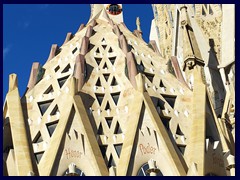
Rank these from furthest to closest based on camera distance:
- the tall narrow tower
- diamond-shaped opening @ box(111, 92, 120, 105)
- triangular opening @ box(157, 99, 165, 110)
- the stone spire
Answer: the stone spire
diamond-shaped opening @ box(111, 92, 120, 105)
triangular opening @ box(157, 99, 165, 110)
the tall narrow tower

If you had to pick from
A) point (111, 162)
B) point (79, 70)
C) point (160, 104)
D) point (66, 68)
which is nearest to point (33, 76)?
point (66, 68)

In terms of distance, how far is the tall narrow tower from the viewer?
677 inches

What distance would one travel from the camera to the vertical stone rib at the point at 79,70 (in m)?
20.0

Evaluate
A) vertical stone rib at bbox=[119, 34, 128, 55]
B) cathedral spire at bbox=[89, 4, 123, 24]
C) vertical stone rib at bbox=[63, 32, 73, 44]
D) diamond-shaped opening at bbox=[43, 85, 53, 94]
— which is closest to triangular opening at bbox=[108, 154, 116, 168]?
diamond-shaped opening at bbox=[43, 85, 53, 94]

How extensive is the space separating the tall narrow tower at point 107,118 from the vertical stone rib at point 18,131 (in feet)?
0.09

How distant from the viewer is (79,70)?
2034cm

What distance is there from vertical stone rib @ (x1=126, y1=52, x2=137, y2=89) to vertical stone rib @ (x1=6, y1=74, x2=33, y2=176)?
3755mm

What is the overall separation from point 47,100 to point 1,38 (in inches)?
183

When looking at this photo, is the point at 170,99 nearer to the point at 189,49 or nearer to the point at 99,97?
the point at 99,97

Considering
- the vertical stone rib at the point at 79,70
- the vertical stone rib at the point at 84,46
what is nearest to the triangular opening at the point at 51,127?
the vertical stone rib at the point at 79,70

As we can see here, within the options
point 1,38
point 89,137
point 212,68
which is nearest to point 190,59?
point 212,68

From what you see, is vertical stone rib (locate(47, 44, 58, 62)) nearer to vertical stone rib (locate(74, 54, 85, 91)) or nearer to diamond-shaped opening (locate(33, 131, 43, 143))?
vertical stone rib (locate(74, 54, 85, 91))

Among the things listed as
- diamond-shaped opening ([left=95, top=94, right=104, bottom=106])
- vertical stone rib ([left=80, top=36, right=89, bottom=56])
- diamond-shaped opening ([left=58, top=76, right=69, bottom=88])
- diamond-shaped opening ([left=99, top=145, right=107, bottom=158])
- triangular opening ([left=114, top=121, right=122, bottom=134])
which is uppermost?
vertical stone rib ([left=80, top=36, right=89, bottom=56])

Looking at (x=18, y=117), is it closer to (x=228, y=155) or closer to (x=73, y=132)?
(x=73, y=132)
